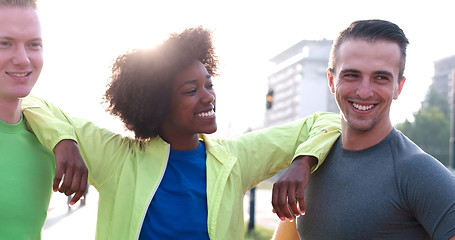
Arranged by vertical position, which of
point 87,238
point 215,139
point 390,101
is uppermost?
point 390,101

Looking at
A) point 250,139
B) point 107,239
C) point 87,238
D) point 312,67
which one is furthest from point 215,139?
point 312,67

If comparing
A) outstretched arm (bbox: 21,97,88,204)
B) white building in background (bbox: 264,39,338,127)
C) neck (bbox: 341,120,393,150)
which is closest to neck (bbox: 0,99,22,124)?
outstretched arm (bbox: 21,97,88,204)

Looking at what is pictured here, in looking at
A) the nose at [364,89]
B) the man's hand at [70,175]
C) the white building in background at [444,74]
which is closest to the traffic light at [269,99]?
the nose at [364,89]

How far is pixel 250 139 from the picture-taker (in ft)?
12.0

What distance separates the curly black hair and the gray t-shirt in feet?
3.40

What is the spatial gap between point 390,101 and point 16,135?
2046 millimetres

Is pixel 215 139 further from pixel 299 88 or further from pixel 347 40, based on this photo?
pixel 299 88

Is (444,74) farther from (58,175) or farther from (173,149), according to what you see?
(58,175)

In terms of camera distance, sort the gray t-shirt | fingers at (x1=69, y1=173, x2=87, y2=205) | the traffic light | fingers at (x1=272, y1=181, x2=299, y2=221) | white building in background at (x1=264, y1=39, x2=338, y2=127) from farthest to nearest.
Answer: white building in background at (x1=264, y1=39, x2=338, y2=127) < the traffic light < fingers at (x1=272, y1=181, x2=299, y2=221) < fingers at (x1=69, y1=173, x2=87, y2=205) < the gray t-shirt

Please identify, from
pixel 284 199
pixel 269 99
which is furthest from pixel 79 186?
pixel 269 99

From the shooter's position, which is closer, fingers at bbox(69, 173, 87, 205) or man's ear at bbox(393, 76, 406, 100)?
fingers at bbox(69, 173, 87, 205)

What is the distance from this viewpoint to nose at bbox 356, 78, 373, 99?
3156 mm

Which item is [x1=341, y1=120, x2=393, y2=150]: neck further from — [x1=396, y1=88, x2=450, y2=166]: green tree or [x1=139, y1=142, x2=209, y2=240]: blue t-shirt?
[x1=396, y1=88, x2=450, y2=166]: green tree

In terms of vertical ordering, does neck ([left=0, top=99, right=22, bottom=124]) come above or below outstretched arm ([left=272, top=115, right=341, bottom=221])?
above
